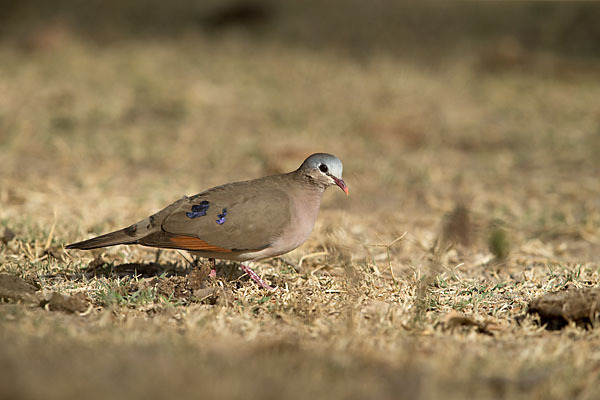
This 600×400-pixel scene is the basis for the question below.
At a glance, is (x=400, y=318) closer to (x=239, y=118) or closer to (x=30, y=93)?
(x=239, y=118)

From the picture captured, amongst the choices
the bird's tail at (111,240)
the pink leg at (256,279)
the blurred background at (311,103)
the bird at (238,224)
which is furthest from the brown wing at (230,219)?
the blurred background at (311,103)

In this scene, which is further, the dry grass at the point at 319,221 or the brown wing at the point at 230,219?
the brown wing at the point at 230,219

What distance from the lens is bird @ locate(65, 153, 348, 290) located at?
3600 millimetres

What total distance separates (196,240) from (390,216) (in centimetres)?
240

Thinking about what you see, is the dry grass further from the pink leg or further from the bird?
the bird

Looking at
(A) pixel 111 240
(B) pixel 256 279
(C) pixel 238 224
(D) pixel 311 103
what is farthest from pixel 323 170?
(D) pixel 311 103

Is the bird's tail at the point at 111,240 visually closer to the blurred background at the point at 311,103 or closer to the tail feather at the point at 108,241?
the tail feather at the point at 108,241

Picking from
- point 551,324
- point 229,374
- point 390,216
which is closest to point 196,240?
point 229,374

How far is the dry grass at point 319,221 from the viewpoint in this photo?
258 centimetres

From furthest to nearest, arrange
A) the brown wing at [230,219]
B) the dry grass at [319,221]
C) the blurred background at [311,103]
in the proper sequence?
the blurred background at [311,103] < the brown wing at [230,219] < the dry grass at [319,221]

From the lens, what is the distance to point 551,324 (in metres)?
3.39

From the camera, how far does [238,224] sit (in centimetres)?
363

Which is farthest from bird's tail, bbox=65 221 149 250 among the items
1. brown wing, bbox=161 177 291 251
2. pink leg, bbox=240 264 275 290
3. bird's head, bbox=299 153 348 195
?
bird's head, bbox=299 153 348 195

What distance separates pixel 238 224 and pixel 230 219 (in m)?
0.05
